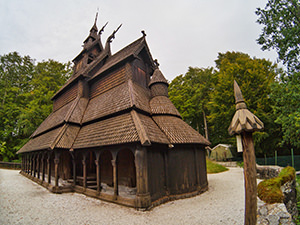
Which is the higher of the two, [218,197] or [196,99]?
[196,99]

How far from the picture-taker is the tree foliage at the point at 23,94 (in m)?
25.0

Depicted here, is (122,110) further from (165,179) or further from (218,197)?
(218,197)

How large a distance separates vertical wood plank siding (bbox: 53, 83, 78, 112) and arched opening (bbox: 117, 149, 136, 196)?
9.01 metres

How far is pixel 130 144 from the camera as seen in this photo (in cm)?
757

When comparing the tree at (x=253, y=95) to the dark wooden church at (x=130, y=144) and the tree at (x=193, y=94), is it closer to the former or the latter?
the tree at (x=193, y=94)

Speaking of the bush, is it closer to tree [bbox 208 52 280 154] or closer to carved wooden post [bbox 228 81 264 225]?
carved wooden post [bbox 228 81 264 225]

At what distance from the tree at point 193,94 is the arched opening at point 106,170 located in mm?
17111

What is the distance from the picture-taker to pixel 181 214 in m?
6.20

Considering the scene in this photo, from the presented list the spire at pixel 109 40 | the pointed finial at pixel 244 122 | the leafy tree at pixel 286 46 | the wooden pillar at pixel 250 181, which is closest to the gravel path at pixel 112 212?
the wooden pillar at pixel 250 181

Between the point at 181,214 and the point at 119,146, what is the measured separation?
13.2 ft

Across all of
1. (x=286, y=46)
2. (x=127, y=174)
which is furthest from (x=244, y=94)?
(x=127, y=174)

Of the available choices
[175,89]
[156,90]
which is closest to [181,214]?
[156,90]

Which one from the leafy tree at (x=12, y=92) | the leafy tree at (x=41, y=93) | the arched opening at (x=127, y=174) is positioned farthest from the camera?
the leafy tree at (x=12, y=92)

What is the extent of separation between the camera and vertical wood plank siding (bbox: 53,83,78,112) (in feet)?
51.1
